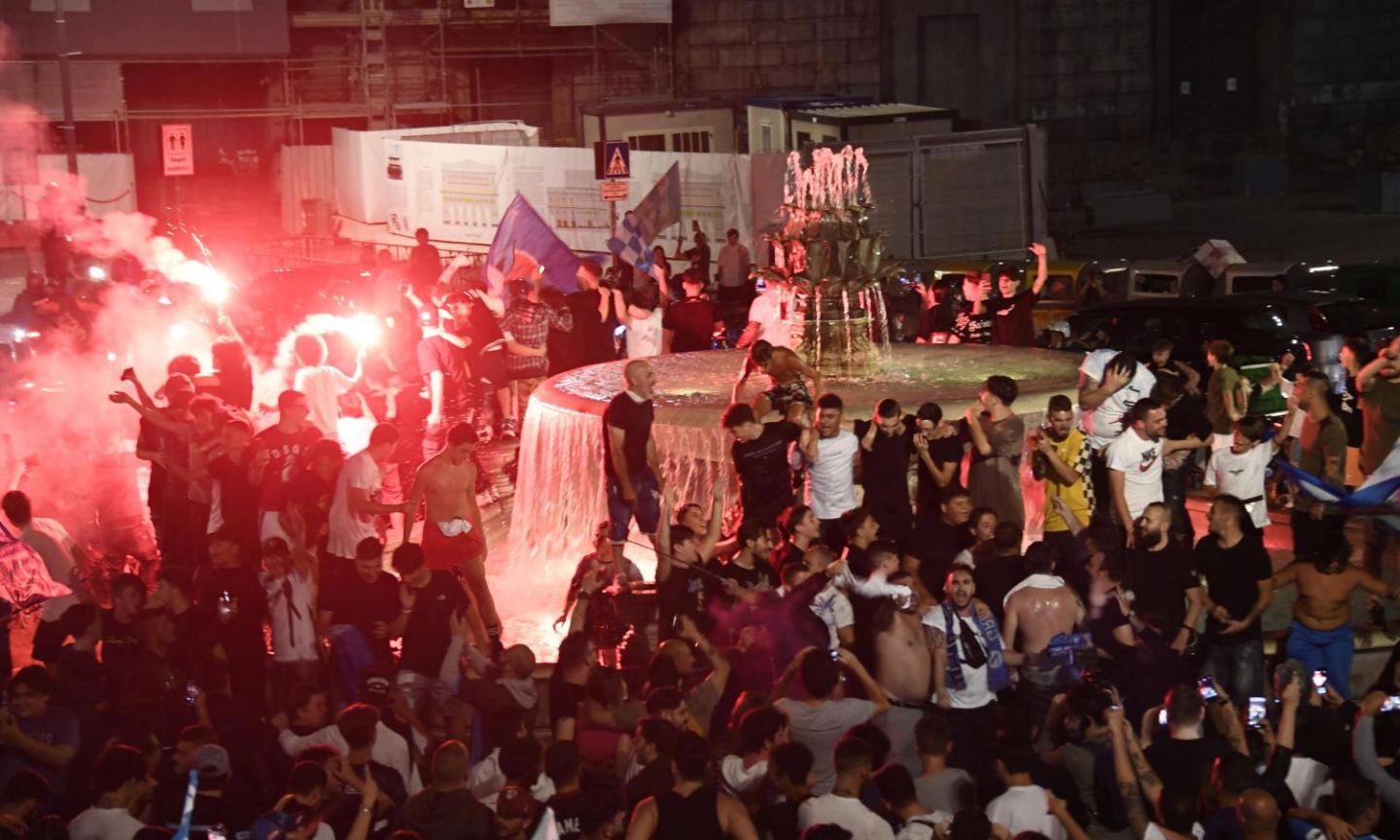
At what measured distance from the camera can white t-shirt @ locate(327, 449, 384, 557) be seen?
10.7 metres


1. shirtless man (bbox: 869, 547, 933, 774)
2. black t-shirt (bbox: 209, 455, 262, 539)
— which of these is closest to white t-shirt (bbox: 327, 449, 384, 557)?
black t-shirt (bbox: 209, 455, 262, 539)

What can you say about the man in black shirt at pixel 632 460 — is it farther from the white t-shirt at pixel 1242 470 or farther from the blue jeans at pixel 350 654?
the white t-shirt at pixel 1242 470

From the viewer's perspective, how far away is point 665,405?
13.4 metres

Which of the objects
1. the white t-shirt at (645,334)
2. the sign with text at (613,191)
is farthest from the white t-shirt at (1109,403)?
the sign with text at (613,191)

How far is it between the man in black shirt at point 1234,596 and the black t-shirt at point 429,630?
3.72m

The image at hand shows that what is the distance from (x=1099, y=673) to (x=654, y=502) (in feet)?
12.6

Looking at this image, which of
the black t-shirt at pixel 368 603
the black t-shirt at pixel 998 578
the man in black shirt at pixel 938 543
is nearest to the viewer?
the black t-shirt at pixel 998 578

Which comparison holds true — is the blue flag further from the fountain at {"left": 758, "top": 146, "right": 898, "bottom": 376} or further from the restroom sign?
the restroom sign

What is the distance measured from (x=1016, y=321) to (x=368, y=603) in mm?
7965

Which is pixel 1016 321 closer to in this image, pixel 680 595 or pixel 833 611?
pixel 680 595

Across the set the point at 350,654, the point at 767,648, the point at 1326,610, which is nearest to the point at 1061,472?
the point at 1326,610

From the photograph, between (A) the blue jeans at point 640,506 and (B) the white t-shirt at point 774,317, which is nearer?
(A) the blue jeans at point 640,506

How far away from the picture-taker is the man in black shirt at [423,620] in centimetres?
897

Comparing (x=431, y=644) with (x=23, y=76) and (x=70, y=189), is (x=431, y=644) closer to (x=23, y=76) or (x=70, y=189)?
(x=70, y=189)
